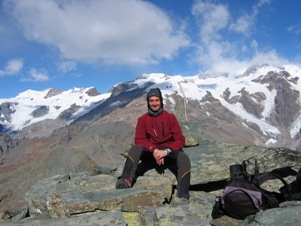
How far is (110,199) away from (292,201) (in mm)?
4690

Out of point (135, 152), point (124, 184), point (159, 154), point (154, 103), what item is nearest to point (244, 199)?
point (159, 154)

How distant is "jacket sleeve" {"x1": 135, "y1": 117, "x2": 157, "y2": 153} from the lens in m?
11.0

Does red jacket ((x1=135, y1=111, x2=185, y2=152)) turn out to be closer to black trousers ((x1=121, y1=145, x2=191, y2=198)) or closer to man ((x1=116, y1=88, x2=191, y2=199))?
man ((x1=116, y1=88, x2=191, y2=199))

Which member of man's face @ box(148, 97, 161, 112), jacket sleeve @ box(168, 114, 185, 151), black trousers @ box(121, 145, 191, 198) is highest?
man's face @ box(148, 97, 161, 112)

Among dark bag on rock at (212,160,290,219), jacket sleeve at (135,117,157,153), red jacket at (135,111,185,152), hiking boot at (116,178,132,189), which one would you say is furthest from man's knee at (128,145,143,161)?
dark bag on rock at (212,160,290,219)

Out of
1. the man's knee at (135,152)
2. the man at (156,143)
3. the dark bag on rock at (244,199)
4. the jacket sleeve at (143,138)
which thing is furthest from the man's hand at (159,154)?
the dark bag on rock at (244,199)

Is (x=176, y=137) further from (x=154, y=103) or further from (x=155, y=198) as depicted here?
(x=155, y=198)

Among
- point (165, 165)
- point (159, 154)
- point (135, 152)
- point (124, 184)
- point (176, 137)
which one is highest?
Result: point (176, 137)

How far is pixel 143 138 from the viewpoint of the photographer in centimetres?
1130

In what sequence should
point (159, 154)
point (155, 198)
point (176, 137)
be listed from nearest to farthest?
point (155, 198) → point (159, 154) → point (176, 137)

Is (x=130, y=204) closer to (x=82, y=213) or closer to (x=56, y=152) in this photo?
(x=82, y=213)

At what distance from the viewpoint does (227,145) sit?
13.9 metres

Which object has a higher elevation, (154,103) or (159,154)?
(154,103)

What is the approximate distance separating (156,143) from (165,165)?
0.94 metres
